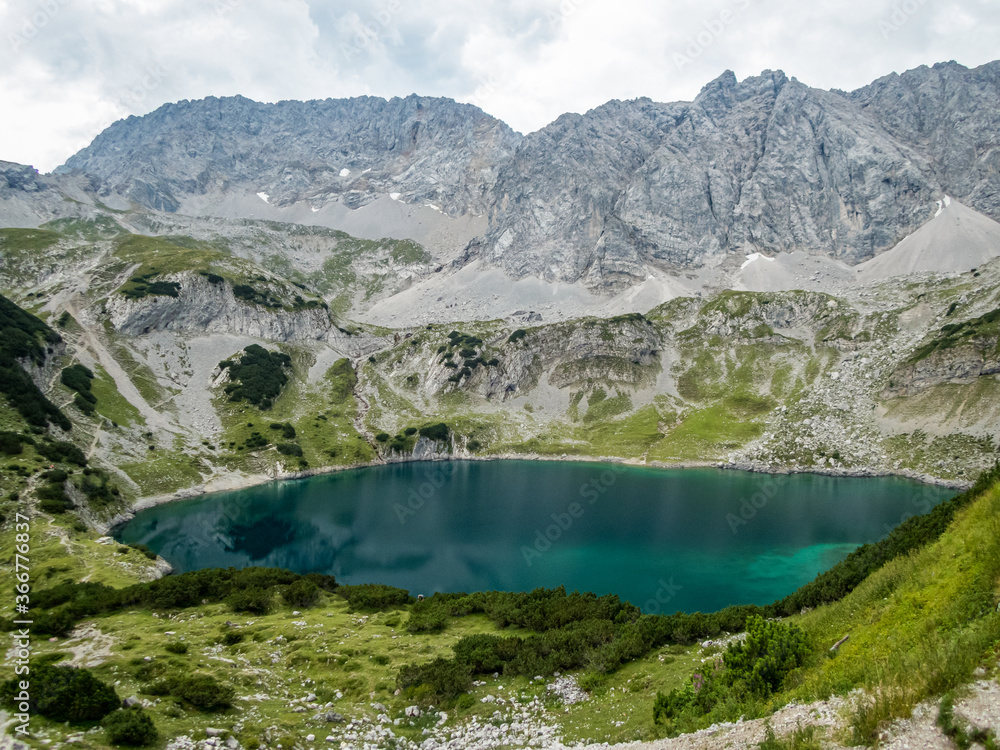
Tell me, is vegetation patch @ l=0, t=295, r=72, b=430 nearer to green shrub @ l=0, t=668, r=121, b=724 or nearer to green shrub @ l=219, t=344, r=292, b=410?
green shrub @ l=219, t=344, r=292, b=410

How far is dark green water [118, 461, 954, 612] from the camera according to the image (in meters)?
57.7

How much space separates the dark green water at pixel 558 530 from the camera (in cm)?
5769

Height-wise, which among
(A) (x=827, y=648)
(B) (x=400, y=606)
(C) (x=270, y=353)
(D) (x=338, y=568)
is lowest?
(D) (x=338, y=568)

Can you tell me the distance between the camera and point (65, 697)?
17562mm

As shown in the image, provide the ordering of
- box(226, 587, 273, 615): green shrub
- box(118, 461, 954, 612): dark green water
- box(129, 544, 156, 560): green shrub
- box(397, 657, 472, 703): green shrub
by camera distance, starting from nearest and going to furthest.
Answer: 1. box(397, 657, 472, 703): green shrub
2. box(226, 587, 273, 615): green shrub
3. box(118, 461, 954, 612): dark green water
4. box(129, 544, 156, 560): green shrub

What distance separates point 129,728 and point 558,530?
209ft

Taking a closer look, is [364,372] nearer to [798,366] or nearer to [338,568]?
[338,568]

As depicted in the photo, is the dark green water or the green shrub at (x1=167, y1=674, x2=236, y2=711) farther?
the dark green water

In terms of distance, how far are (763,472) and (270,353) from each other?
148 m

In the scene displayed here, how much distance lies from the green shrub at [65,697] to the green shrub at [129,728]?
76 cm

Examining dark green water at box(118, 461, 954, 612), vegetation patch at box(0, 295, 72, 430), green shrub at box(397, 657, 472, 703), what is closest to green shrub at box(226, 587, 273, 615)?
green shrub at box(397, 657, 472, 703)

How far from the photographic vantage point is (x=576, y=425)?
517 feet

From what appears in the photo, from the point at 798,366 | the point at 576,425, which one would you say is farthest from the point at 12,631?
the point at 798,366

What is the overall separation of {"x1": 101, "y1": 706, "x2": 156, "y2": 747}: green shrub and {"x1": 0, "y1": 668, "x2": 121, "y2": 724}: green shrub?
2.51ft
